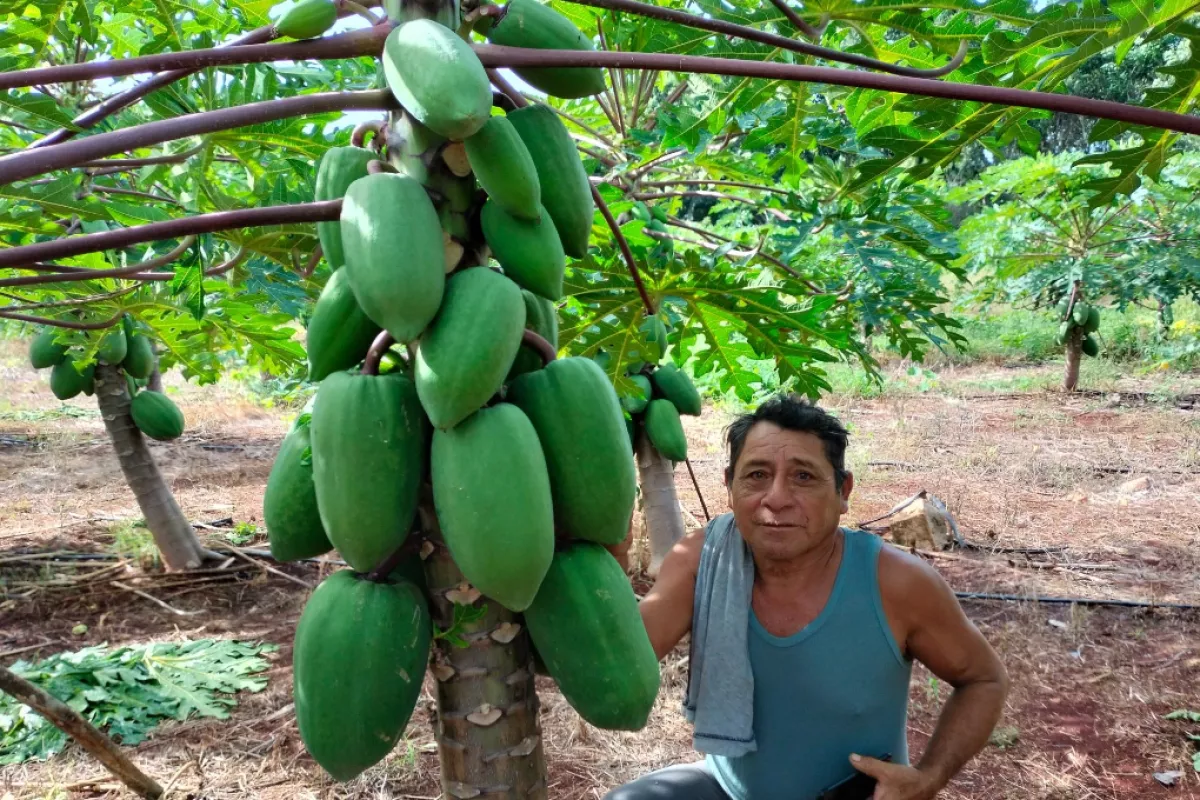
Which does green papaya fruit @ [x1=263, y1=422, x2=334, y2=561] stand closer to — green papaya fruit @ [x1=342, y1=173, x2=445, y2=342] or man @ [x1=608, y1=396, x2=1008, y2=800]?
green papaya fruit @ [x1=342, y1=173, x2=445, y2=342]

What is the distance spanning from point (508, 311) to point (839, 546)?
1.49 m

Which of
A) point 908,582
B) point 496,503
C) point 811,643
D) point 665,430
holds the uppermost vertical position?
point 496,503

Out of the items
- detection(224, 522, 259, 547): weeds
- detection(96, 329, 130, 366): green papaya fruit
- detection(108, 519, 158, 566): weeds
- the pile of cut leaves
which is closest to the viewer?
the pile of cut leaves

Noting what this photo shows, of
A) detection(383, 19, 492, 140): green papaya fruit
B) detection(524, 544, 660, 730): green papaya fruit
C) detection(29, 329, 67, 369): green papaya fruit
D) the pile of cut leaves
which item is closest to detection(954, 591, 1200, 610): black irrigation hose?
the pile of cut leaves

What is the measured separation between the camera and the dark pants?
217 centimetres

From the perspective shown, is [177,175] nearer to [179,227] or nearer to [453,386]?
[179,227]

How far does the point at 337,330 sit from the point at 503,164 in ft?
0.94

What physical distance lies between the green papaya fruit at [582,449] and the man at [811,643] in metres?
1.14

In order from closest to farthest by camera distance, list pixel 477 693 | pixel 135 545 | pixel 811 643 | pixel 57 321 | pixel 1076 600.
A: pixel 477 693, pixel 811 643, pixel 57 321, pixel 1076 600, pixel 135 545

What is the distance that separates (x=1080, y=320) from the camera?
1049 cm

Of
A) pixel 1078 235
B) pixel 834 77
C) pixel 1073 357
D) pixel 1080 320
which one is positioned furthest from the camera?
pixel 1073 357

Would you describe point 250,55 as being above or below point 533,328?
above

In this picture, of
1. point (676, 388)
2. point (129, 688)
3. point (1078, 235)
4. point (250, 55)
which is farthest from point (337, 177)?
point (1078, 235)

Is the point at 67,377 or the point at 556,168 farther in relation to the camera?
the point at 67,377
